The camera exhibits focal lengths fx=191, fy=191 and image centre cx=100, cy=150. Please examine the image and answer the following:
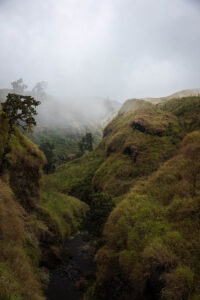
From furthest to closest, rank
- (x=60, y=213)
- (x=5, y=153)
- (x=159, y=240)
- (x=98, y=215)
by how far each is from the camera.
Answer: (x=60, y=213) → (x=98, y=215) → (x=5, y=153) → (x=159, y=240)

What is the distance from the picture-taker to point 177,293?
539 inches

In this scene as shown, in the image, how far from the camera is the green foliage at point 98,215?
95.3 ft

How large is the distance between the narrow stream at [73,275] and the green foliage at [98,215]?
224 inches

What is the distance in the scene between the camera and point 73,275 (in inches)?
1130

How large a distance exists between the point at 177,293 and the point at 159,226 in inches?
281

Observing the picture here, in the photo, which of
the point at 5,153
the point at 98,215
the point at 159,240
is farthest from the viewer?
the point at 98,215

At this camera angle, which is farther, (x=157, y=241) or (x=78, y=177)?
(x=78, y=177)

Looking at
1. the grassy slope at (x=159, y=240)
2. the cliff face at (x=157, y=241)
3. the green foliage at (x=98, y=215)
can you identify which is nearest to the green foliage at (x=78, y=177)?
the green foliage at (x=98, y=215)

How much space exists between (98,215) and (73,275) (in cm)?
954

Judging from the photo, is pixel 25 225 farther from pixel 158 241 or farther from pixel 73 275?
pixel 158 241

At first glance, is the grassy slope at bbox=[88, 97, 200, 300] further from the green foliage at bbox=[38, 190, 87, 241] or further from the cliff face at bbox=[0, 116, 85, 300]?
the green foliage at bbox=[38, 190, 87, 241]

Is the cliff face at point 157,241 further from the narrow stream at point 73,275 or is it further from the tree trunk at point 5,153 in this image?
the tree trunk at point 5,153

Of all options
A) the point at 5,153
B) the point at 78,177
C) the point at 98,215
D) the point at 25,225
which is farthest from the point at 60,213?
the point at 78,177

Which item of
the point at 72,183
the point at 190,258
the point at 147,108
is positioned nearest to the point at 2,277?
the point at 190,258
